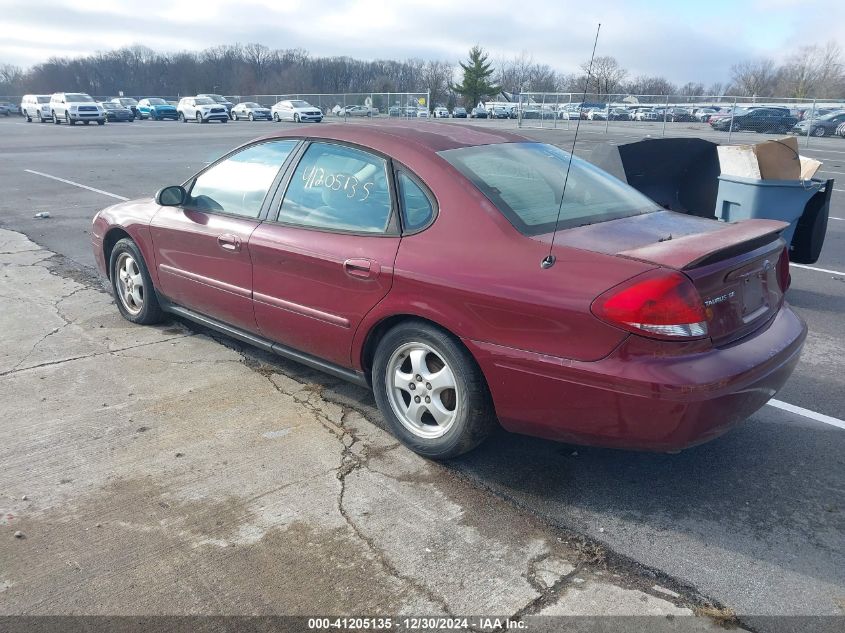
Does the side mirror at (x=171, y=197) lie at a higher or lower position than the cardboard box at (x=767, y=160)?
lower

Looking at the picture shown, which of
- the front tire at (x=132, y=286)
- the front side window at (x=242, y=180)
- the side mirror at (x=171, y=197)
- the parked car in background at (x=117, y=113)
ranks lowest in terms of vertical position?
the parked car in background at (x=117, y=113)

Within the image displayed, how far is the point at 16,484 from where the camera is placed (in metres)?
3.32

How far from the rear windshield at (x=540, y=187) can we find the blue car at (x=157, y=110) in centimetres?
5452

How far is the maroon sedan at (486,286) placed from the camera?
285 centimetres

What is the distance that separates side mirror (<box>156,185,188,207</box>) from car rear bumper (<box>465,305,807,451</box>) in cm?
261

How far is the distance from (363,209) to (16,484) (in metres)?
2.10

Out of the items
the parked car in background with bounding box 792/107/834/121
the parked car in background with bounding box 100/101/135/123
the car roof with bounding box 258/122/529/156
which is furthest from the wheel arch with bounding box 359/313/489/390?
the parked car in background with bounding box 100/101/135/123

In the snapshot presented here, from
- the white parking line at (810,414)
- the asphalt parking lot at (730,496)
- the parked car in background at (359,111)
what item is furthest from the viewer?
the parked car in background at (359,111)

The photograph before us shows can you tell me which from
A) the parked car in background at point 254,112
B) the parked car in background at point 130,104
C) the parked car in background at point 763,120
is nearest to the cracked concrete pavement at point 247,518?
the parked car in background at point 763,120

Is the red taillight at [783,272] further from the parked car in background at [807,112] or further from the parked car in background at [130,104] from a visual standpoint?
the parked car in background at [130,104]

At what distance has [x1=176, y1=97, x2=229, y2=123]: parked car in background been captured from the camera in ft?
157

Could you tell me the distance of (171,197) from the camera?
4.79m

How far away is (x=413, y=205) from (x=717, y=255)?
4.68ft

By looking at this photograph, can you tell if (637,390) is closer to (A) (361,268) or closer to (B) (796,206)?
(A) (361,268)
